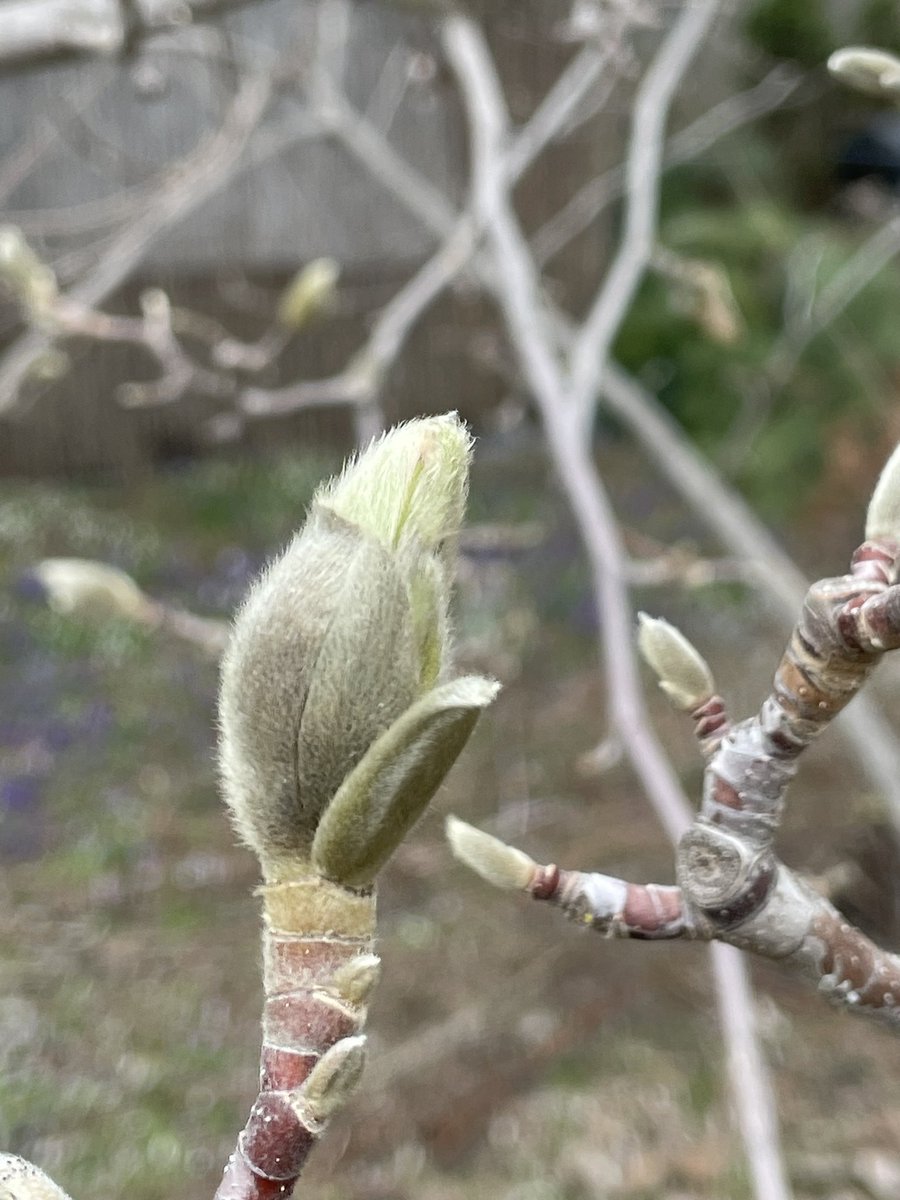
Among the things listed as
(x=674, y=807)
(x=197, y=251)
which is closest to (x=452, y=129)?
(x=197, y=251)

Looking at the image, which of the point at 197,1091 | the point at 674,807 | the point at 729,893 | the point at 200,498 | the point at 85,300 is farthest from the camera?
the point at 200,498

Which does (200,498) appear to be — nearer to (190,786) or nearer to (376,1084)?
(190,786)

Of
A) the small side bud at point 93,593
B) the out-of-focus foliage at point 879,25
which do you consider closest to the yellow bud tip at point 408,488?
the small side bud at point 93,593

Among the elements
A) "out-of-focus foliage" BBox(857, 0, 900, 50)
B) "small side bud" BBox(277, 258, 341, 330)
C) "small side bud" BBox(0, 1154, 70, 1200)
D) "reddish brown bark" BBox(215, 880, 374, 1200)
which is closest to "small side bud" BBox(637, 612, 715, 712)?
"reddish brown bark" BBox(215, 880, 374, 1200)

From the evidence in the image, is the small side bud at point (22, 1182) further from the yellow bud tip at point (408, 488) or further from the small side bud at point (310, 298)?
the small side bud at point (310, 298)

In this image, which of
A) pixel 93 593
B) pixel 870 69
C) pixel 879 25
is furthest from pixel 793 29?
pixel 870 69

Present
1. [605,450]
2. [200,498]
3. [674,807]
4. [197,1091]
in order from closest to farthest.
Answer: [674,807] < [197,1091] < [200,498] < [605,450]
